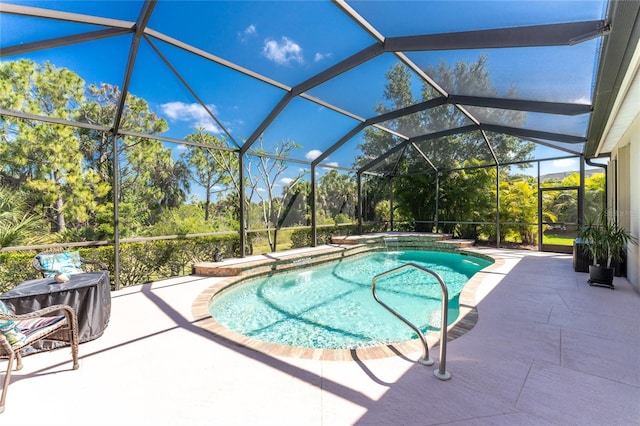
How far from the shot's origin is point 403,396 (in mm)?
2299

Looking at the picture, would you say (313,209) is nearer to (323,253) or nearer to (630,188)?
(323,253)

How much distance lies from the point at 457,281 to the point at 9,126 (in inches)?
419

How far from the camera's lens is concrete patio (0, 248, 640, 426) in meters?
2.12

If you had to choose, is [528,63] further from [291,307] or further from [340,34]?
[291,307]

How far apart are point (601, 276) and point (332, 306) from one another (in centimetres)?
534

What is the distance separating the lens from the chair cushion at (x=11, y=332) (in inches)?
96.7

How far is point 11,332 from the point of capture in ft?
8.20

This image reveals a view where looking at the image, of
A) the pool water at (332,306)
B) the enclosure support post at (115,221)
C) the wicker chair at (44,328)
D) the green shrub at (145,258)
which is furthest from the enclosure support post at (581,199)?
the enclosure support post at (115,221)

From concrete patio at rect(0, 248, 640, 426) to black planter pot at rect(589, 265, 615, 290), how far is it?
→ 5.46 feet

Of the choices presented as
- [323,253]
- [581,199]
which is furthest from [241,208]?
[581,199]

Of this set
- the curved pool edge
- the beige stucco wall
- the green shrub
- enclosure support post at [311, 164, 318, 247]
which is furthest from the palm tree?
the beige stucco wall

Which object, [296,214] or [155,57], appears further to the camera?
[296,214]

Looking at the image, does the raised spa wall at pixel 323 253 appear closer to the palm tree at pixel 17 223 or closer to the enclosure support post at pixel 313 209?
the enclosure support post at pixel 313 209

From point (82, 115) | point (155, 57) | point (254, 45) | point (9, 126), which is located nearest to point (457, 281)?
point (254, 45)
